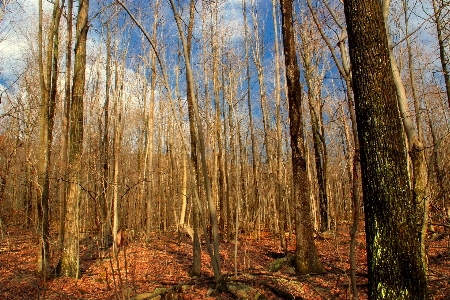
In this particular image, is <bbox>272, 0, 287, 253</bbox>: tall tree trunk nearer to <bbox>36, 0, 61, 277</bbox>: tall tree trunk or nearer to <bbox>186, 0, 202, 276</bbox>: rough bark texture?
<bbox>186, 0, 202, 276</bbox>: rough bark texture

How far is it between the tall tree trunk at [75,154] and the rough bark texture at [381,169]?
5976 mm

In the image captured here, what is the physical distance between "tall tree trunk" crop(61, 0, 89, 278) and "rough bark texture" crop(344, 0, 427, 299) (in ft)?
19.6

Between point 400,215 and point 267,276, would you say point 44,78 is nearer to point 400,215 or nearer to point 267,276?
point 267,276

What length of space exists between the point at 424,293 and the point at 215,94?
12.4 metres

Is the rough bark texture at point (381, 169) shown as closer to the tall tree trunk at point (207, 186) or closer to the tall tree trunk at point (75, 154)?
the tall tree trunk at point (207, 186)

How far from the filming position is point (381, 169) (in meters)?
3.35

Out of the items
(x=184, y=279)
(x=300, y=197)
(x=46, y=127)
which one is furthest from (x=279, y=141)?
(x=46, y=127)

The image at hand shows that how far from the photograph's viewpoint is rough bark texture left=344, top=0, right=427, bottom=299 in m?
3.18

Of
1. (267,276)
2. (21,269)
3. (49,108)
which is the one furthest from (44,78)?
(267,276)

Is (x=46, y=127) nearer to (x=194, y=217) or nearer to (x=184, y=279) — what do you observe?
(x=194, y=217)

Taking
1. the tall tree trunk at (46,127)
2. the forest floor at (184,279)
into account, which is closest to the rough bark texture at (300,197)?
the forest floor at (184,279)

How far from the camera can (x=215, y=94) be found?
1461 cm

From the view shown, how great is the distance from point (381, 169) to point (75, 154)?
6622mm

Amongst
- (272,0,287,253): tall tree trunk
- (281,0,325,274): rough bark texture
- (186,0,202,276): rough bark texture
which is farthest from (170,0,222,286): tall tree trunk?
(272,0,287,253): tall tree trunk
